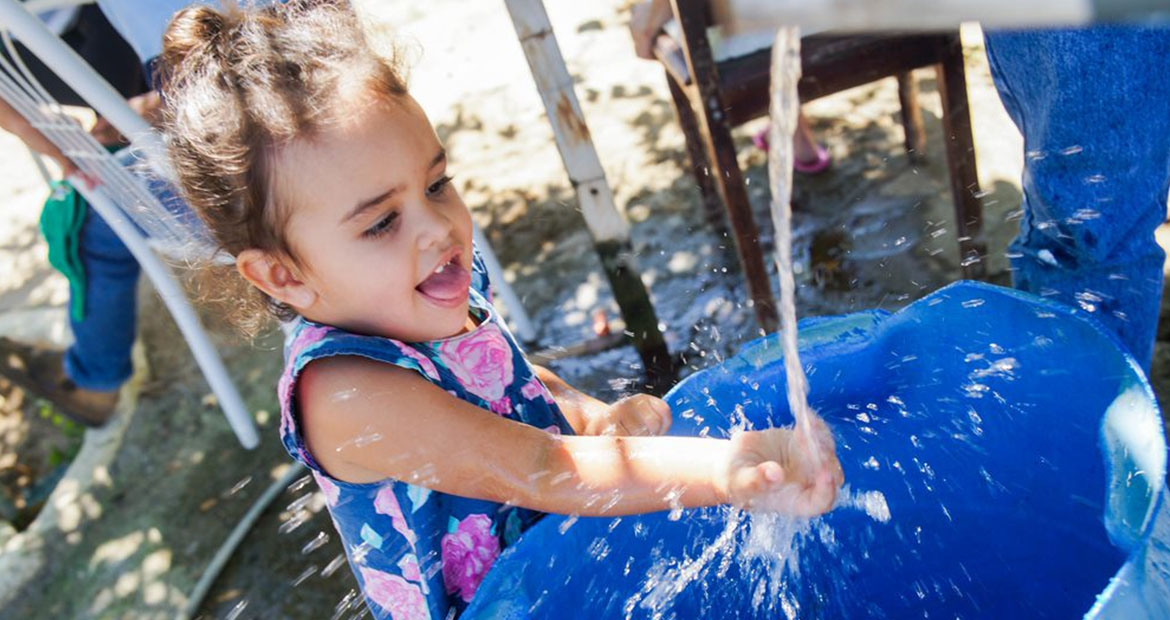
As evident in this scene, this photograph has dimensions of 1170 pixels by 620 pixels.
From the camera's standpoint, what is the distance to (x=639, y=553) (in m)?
1.54

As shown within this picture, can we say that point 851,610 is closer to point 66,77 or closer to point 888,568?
point 888,568

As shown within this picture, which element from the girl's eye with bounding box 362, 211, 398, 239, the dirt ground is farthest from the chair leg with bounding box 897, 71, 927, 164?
the girl's eye with bounding box 362, 211, 398, 239

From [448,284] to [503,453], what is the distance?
244 mm

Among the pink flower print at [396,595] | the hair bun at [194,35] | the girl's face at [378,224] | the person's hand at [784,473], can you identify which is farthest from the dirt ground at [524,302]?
the person's hand at [784,473]

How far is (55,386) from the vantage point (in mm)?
3035

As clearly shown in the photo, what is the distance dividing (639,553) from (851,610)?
1.12ft

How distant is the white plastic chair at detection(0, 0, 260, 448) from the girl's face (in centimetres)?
40

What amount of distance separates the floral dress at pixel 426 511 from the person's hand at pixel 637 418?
0.09m

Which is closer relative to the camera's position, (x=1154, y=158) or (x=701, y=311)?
(x=1154, y=158)

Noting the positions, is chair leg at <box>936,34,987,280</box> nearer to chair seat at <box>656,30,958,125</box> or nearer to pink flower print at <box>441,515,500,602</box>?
chair seat at <box>656,30,958,125</box>

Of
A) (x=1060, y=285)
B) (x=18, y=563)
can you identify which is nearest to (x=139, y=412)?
(x=18, y=563)

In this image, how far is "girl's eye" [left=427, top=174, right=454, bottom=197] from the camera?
1.38 metres

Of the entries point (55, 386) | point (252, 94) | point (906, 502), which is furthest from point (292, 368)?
point (55, 386)

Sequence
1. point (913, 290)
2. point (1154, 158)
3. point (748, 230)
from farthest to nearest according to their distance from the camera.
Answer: point (913, 290), point (748, 230), point (1154, 158)
